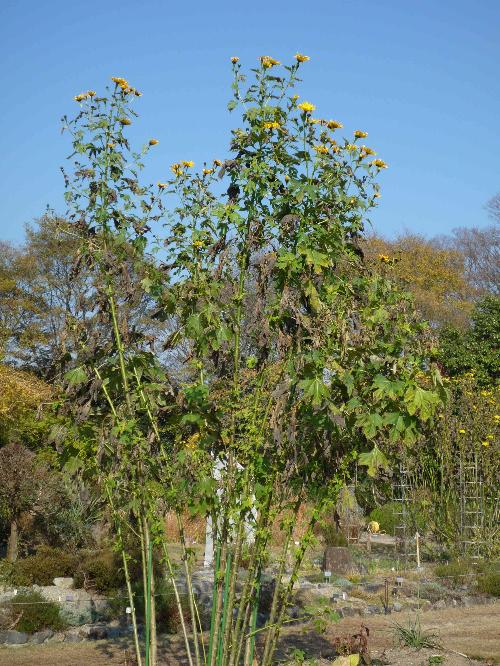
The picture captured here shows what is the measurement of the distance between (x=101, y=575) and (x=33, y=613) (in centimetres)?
151

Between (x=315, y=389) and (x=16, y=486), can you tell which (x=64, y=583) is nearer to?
(x=16, y=486)

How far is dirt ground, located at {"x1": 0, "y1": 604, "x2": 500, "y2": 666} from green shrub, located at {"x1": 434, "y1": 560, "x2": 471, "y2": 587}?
2.27 meters

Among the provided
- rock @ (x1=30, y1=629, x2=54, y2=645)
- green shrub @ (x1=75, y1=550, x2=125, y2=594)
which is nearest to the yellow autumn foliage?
green shrub @ (x1=75, y1=550, x2=125, y2=594)

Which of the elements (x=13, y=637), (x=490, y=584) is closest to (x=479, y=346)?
(x=490, y=584)

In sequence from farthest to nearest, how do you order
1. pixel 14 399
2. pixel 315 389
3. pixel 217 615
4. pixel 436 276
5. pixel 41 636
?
pixel 436 276, pixel 14 399, pixel 41 636, pixel 217 615, pixel 315 389

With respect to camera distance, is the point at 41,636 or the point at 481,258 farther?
the point at 481,258

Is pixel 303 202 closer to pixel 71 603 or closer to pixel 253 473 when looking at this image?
pixel 253 473

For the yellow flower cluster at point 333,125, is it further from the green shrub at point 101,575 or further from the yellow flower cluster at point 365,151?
the green shrub at point 101,575

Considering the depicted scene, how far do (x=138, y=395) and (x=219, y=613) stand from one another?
44.7 inches

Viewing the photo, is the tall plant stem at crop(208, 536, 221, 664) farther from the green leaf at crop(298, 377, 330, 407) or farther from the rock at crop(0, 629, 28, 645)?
the rock at crop(0, 629, 28, 645)

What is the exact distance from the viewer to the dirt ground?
6312 mm

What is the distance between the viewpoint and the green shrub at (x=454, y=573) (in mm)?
10610

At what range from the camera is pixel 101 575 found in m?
8.77

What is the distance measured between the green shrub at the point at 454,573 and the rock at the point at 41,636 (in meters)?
5.14
